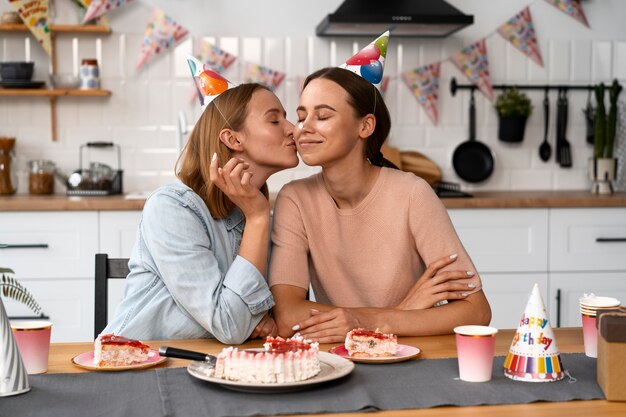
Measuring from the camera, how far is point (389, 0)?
3973 millimetres

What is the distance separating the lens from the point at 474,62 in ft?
14.2

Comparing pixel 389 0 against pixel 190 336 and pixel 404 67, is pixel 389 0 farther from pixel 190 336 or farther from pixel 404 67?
pixel 190 336

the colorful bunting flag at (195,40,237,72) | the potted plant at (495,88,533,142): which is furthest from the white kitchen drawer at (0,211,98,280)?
the potted plant at (495,88,533,142)

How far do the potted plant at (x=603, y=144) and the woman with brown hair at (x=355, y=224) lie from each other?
2.29 metres

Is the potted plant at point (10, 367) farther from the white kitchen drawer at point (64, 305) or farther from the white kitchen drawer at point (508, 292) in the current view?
the white kitchen drawer at point (508, 292)

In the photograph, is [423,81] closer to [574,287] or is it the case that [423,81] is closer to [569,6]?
[569,6]

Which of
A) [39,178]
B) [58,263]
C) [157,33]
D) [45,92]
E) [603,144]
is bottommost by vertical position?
[58,263]

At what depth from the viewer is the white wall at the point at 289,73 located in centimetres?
417

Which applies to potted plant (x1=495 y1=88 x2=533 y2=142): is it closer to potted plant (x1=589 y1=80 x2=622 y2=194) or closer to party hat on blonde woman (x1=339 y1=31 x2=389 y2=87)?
potted plant (x1=589 y1=80 x2=622 y2=194)

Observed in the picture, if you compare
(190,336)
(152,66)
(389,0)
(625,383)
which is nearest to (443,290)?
(190,336)

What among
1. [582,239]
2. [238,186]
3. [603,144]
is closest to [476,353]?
[238,186]

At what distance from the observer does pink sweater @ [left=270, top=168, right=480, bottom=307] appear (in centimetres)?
211

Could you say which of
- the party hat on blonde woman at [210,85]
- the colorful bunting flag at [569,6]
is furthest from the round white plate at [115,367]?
the colorful bunting flag at [569,6]

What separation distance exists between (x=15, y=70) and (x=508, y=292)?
240cm
